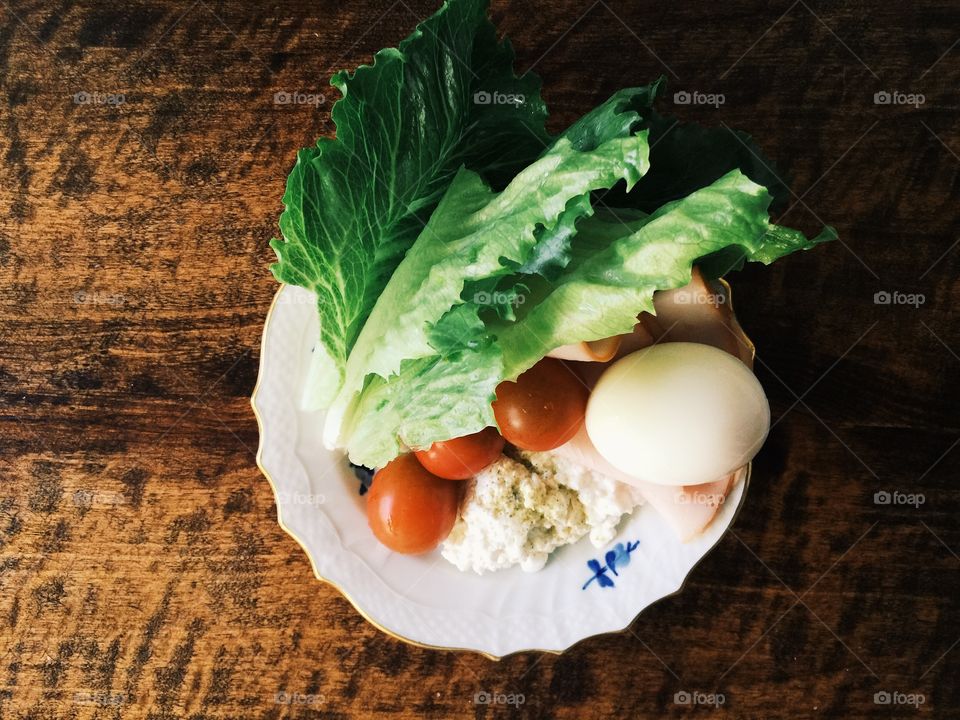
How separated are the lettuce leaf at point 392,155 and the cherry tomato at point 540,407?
23 cm

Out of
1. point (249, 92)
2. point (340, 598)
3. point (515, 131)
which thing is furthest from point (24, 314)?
point (515, 131)

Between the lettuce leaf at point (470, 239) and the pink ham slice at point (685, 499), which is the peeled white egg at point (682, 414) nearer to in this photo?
the pink ham slice at point (685, 499)

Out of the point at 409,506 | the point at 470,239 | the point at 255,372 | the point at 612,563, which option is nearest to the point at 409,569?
the point at 409,506

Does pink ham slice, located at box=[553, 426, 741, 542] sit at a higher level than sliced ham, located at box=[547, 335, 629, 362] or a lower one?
lower

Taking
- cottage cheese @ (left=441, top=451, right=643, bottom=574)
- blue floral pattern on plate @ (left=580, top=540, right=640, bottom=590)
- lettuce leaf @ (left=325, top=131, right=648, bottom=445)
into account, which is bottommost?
blue floral pattern on plate @ (left=580, top=540, right=640, bottom=590)

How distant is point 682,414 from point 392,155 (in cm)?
49

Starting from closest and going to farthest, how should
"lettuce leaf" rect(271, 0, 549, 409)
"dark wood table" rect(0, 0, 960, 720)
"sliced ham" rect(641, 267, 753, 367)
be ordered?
"lettuce leaf" rect(271, 0, 549, 409) < "sliced ham" rect(641, 267, 753, 367) < "dark wood table" rect(0, 0, 960, 720)

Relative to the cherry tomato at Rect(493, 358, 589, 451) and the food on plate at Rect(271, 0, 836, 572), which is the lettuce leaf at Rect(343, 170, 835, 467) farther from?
the cherry tomato at Rect(493, 358, 589, 451)

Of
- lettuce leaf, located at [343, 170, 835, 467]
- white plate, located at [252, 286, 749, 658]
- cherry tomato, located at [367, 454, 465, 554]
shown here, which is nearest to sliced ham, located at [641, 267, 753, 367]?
lettuce leaf, located at [343, 170, 835, 467]

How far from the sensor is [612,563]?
3.64 ft

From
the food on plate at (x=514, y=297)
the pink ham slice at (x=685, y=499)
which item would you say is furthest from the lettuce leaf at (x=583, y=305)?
the pink ham slice at (x=685, y=499)

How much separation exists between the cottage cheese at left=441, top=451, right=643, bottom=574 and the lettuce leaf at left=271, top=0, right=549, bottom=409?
28cm

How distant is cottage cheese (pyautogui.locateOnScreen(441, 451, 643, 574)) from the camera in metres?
1.10

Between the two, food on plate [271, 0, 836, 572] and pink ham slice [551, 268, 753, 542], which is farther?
pink ham slice [551, 268, 753, 542]
